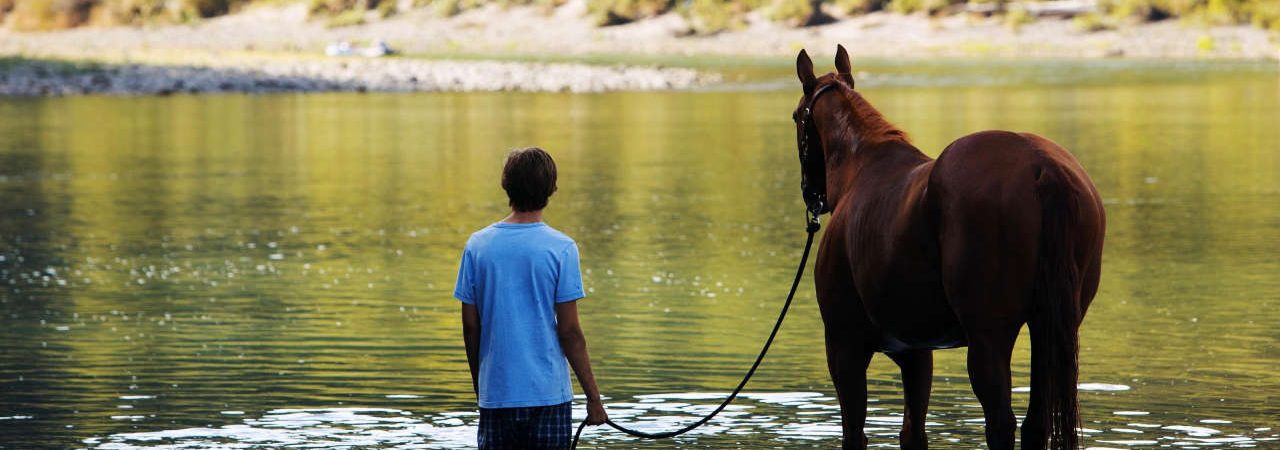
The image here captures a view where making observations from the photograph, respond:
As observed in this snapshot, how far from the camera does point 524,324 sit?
619 centimetres

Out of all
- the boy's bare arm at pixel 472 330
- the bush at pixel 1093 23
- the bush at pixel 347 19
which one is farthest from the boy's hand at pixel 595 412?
the bush at pixel 347 19

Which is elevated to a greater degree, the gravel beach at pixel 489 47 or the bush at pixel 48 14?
the bush at pixel 48 14

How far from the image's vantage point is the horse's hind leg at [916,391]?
25.5ft

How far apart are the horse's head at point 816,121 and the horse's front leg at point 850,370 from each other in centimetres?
70

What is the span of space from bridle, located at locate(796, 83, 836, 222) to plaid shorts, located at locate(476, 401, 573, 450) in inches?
90.3

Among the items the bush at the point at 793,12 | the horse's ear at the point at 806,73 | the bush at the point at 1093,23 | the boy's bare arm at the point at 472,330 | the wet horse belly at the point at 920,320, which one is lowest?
the bush at the point at 1093,23

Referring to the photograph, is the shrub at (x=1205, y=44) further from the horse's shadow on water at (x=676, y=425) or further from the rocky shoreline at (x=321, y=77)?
the horse's shadow on water at (x=676, y=425)

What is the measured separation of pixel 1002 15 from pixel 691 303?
89186 mm

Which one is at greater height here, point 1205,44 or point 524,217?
point 524,217

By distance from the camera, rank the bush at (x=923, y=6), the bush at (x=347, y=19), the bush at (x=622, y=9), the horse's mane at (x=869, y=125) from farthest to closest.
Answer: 1. the bush at (x=347, y=19)
2. the bush at (x=622, y=9)
3. the bush at (x=923, y=6)
4. the horse's mane at (x=869, y=125)

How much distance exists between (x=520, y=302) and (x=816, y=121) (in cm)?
246

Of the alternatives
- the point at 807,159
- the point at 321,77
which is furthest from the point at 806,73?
the point at 321,77

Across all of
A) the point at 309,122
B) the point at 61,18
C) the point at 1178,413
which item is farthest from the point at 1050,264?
the point at 61,18

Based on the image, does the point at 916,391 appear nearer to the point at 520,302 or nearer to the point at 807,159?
the point at 807,159
